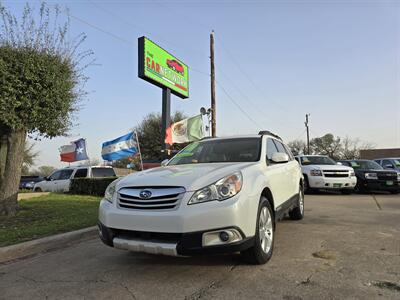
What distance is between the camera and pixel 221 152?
5754mm

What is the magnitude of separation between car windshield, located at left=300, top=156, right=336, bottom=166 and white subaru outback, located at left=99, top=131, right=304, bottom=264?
37.1ft

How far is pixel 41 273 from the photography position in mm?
4641

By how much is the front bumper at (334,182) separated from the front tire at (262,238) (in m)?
10.2

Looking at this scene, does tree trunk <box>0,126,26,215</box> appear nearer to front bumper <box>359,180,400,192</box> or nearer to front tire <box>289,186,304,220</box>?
front tire <box>289,186,304,220</box>

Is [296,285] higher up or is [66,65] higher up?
[66,65]

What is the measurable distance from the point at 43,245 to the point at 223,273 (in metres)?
3.49

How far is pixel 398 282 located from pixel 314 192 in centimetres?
1285

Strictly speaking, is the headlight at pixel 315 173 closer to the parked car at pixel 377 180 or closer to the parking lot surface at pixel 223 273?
the parked car at pixel 377 180

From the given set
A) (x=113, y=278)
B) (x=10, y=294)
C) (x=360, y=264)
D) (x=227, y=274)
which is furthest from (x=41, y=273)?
(x=360, y=264)

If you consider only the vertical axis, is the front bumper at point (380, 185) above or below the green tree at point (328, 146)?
below

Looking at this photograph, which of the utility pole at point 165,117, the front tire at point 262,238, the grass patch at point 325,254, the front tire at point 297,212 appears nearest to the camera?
the front tire at point 262,238

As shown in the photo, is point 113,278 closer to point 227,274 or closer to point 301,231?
point 227,274

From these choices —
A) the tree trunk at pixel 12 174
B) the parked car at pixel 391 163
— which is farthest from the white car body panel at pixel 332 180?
the tree trunk at pixel 12 174

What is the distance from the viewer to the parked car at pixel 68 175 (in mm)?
17797
